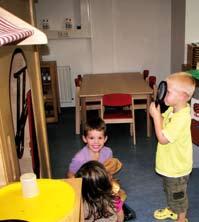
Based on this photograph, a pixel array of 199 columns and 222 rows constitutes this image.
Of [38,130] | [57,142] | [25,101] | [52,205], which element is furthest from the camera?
[57,142]

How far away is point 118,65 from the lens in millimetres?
4664

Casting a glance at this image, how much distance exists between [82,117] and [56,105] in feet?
2.49

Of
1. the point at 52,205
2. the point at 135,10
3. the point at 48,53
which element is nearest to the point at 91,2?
the point at 135,10

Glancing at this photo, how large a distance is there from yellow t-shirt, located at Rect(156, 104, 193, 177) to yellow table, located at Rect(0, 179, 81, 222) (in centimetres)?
76

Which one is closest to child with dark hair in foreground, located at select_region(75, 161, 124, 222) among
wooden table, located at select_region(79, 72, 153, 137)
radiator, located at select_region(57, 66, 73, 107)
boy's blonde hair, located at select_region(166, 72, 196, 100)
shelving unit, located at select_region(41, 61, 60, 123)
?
boy's blonde hair, located at select_region(166, 72, 196, 100)

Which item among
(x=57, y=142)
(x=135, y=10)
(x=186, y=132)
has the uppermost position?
(x=135, y=10)

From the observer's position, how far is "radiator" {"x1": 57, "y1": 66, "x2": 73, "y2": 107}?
15.1 feet

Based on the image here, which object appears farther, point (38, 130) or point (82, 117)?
point (82, 117)

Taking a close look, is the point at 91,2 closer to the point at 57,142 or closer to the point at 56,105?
the point at 56,105

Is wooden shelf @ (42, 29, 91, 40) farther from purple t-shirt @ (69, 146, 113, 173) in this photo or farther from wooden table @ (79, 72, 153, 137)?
purple t-shirt @ (69, 146, 113, 173)

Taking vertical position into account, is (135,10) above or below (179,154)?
above

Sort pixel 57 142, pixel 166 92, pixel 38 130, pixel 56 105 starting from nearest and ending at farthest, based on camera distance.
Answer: pixel 166 92
pixel 38 130
pixel 57 142
pixel 56 105

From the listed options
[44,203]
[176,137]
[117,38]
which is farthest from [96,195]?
[117,38]

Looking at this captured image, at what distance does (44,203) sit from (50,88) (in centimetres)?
346
